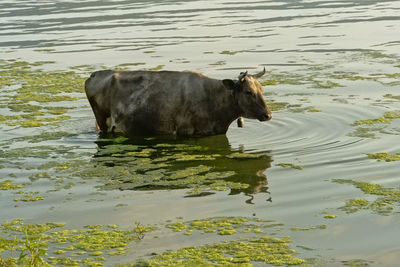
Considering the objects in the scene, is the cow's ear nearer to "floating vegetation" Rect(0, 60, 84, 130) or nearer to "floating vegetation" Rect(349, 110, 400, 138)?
"floating vegetation" Rect(349, 110, 400, 138)

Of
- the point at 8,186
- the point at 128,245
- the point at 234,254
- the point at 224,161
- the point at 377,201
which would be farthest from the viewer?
the point at 224,161

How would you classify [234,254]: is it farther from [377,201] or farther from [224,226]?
[377,201]

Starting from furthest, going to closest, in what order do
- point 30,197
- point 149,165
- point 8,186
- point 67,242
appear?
point 149,165 → point 8,186 → point 30,197 → point 67,242

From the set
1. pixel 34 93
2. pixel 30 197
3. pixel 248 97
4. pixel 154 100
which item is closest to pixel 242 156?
pixel 248 97

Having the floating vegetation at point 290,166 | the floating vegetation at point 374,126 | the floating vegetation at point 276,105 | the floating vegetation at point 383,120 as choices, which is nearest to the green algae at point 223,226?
the floating vegetation at point 290,166

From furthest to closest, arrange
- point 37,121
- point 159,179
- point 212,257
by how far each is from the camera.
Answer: point 37,121 < point 159,179 < point 212,257

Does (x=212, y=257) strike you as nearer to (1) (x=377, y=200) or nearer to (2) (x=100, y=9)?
(1) (x=377, y=200)

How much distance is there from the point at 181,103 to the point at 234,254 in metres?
5.89

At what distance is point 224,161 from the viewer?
12344 millimetres

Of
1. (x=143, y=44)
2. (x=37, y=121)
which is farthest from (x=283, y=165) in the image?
(x=143, y=44)

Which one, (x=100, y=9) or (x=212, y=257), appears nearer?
(x=212, y=257)

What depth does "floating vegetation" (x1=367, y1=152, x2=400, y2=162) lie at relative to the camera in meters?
11.9

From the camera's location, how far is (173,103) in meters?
13.8

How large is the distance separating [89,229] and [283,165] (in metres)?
3.70
